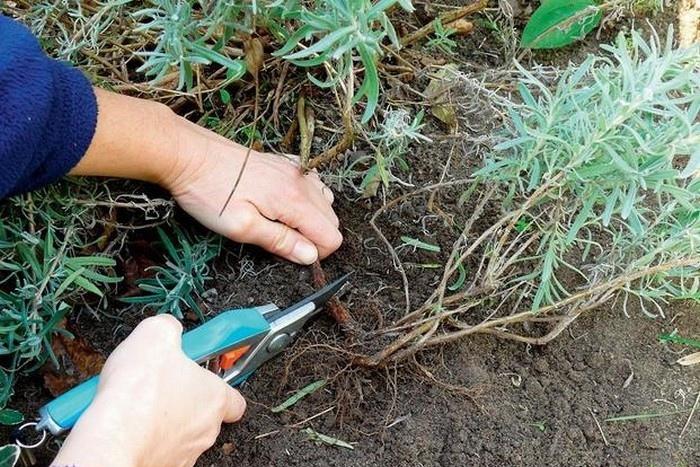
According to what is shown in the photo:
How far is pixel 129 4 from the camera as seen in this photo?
171 cm

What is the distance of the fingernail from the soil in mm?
27

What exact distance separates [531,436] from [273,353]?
0.45 metres

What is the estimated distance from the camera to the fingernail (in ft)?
5.12

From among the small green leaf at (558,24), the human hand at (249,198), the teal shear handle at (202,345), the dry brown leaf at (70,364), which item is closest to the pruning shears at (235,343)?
the teal shear handle at (202,345)

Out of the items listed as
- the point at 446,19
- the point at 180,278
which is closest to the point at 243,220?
the point at 180,278

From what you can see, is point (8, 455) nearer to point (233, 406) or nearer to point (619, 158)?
point (233, 406)

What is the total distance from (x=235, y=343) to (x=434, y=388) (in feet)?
1.20

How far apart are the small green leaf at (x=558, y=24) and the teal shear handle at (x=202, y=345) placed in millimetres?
860

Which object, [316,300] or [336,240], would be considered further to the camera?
[336,240]

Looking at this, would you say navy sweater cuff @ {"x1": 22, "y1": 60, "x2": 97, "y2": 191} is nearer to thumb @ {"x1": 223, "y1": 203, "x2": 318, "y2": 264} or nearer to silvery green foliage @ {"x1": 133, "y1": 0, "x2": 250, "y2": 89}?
silvery green foliage @ {"x1": 133, "y1": 0, "x2": 250, "y2": 89}

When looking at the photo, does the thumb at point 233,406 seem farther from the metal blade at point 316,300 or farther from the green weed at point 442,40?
the green weed at point 442,40

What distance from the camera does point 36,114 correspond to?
1.27 metres

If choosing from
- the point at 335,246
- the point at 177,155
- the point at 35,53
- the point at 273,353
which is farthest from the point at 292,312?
the point at 35,53

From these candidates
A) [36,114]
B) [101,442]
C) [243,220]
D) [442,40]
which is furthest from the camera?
[442,40]
